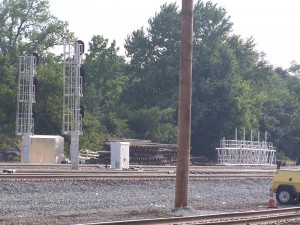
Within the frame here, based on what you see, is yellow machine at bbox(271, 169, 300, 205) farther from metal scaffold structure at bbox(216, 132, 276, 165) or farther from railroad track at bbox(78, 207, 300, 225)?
metal scaffold structure at bbox(216, 132, 276, 165)

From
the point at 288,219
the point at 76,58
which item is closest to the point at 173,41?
the point at 76,58

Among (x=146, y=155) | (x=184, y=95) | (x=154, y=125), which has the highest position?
(x=154, y=125)

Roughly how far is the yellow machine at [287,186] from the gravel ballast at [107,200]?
2.17ft

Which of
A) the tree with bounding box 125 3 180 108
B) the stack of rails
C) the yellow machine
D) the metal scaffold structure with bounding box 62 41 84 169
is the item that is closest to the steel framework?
the stack of rails

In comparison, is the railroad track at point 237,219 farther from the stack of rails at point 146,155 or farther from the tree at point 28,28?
the tree at point 28,28

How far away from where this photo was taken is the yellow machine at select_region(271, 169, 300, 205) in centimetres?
2388

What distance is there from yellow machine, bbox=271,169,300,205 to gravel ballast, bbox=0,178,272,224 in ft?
2.17

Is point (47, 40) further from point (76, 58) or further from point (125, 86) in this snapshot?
point (76, 58)

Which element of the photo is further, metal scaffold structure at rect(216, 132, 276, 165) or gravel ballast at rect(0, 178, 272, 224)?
metal scaffold structure at rect(216, 132, 276, 165)

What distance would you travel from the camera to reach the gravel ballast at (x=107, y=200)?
18.6 m

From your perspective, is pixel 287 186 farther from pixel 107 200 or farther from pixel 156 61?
pixel 156 61

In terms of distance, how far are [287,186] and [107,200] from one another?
20.6 ft

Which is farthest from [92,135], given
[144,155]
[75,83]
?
[75,83]

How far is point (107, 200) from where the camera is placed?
75.5 feet
